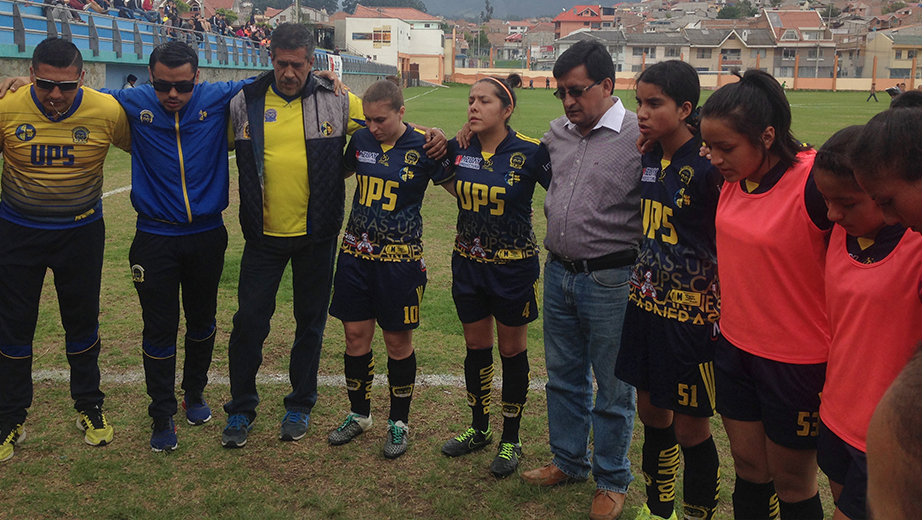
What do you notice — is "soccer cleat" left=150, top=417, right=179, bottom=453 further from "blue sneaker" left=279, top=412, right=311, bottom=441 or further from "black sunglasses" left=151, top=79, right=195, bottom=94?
"black sunglasses" left=151, top=79, right=195, bottom=94

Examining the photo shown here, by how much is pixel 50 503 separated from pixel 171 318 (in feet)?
4.12

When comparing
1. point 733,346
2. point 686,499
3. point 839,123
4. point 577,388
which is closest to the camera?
point 733,346

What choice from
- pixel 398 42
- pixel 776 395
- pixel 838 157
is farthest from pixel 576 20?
pixel 838 157

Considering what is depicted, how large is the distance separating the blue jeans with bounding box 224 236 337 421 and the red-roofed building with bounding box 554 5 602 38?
149m

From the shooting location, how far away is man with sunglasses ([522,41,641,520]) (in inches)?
143

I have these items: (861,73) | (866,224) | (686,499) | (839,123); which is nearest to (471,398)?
(686,499)

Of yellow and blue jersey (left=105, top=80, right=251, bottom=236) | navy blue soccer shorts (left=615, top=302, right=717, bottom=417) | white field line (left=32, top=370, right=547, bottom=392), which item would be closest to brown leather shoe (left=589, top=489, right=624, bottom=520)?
navy blue soccer shorts (left=615, top=302, right=717, bottom=417)

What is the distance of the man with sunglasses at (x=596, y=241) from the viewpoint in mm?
3639

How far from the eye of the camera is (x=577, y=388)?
4023 millimetres

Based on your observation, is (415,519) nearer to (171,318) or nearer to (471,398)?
(471,398)

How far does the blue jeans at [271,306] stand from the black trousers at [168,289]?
0.75 feet

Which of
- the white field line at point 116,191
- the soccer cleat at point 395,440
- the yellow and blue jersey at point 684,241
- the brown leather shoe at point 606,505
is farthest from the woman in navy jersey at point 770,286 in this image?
the white field line at point 116,191

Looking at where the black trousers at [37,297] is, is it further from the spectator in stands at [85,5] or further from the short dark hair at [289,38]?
the spectator in stands at [85,5]

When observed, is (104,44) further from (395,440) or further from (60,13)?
(395,440)
